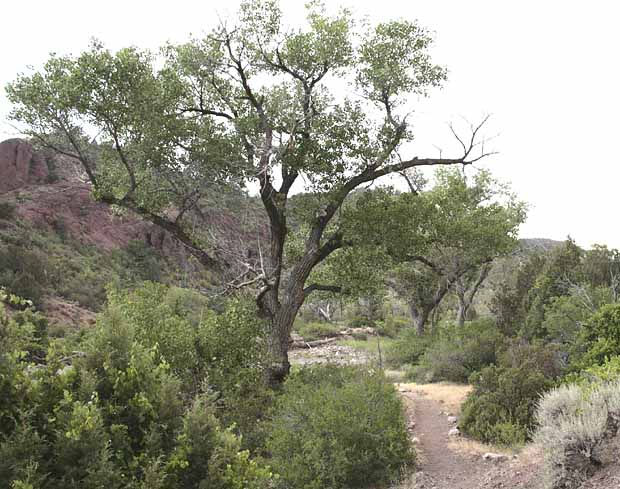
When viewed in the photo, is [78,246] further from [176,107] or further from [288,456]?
[288,456]


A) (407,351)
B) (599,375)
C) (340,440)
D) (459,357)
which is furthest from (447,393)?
(407,351)

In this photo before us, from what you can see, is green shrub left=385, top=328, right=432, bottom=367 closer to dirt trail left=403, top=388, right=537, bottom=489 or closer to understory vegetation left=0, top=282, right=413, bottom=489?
dirt trail left=403, top=388, right=537, bottom=489

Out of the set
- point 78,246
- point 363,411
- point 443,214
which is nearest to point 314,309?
point 78,246

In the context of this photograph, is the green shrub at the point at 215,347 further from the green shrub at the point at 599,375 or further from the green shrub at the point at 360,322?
the green shrub at the point at 360,322

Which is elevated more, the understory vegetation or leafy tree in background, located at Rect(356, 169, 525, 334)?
leafy tree in background, located at Rect(356, 169, 525, 334)

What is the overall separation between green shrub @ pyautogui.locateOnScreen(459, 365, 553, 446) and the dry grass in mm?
1536

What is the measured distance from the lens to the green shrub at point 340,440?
8.18m

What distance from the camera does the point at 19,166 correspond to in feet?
155

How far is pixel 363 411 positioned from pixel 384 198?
594cm

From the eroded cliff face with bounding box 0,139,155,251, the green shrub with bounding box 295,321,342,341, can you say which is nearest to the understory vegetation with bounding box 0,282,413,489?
the green shrub with bounding box 295,321,342,341

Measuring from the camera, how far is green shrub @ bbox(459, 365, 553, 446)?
9883 mm

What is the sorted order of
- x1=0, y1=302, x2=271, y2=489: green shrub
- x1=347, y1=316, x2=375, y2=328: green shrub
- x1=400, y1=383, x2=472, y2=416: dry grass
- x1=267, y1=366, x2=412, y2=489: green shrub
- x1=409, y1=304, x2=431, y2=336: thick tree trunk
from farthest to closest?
1. x1=347, y1=316, x2=375, y2=328: green shrub
2. x1=409, y1=304, x2=431, y2=336: thick tree trunk
3. x1=400, y1=383, x2=472, y2=416: dry grass
4. x1=267, y1=366, x2=412, y2=489: green shrub
5. x1=0, y1=302, x2=271, y2=489: green shrub

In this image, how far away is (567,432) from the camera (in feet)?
21.4

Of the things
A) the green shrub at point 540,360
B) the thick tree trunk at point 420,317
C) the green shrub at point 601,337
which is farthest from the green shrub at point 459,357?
the thick tree trunk at point 420,317
